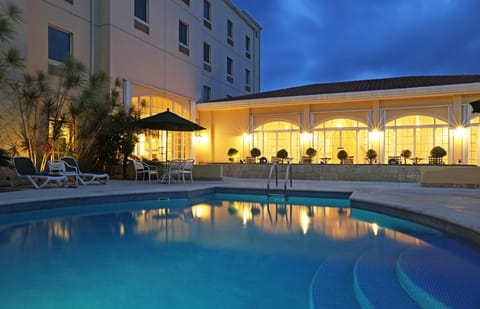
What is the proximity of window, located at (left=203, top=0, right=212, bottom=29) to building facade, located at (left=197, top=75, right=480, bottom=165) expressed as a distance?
17.6ft

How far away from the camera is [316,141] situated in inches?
655

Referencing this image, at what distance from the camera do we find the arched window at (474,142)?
14.2 m

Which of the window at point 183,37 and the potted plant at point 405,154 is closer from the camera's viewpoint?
the potted plant at point 405,154

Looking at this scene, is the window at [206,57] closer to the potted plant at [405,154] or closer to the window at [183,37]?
the window at [183,37]

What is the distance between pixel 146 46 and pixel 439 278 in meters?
13.8

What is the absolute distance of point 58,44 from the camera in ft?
38.3

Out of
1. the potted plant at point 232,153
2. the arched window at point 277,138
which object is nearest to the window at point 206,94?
the arched window at point 277,138

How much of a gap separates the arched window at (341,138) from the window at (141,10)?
8.90 meters

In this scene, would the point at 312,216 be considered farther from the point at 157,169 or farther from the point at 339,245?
the point at 157,169

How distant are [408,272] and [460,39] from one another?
77.5m

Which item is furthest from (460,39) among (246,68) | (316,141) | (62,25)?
(62,25)

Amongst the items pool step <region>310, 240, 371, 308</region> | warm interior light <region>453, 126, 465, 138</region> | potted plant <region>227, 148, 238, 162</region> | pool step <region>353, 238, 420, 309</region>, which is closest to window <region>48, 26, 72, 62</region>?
potted plant <region>227, 148, 238, 162</region>

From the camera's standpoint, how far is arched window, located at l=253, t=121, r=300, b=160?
17172 mm

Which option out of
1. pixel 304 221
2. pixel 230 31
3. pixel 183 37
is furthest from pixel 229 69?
pixel 304 221
